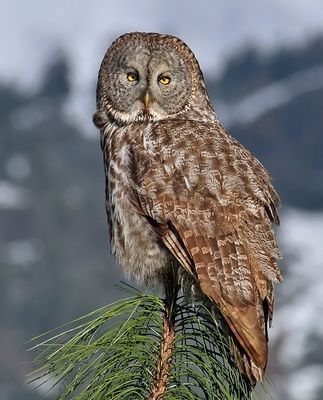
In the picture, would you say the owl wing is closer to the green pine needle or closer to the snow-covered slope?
the green pine needle

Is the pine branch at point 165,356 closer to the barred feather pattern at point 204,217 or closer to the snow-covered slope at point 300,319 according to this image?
the barred feather pattern at point 204,217

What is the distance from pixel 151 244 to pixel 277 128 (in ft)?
455

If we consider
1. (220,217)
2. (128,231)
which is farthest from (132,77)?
(220,217)

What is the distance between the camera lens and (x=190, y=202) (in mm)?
4621

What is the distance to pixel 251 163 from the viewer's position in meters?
4.73

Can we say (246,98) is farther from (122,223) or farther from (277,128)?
(122,223)

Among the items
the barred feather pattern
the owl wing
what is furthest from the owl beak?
the owl wing

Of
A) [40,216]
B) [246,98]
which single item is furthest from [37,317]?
[246,98]

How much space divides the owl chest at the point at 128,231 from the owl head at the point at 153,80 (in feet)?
1.39

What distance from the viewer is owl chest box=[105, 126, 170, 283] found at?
4.75 metres

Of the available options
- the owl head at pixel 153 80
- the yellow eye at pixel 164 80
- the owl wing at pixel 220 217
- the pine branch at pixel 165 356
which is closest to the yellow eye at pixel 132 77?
the owl head at pixel 153 80

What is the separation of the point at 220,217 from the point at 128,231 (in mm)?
447

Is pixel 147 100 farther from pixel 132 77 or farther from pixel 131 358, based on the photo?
pixel 131 358

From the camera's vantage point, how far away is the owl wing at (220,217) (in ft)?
14.3
